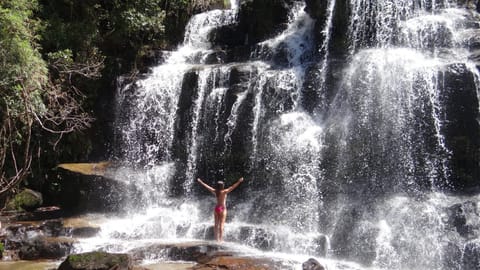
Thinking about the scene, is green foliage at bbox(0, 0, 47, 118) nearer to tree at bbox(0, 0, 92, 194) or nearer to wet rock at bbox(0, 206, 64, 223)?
tree at bbox(0, 0, 92, 194)

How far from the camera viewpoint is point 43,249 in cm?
1108

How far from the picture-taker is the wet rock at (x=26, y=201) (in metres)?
14.2

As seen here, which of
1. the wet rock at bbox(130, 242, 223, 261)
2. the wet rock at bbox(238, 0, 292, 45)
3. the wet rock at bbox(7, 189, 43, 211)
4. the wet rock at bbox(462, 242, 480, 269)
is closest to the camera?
the wet rock at bbox(462, 242, 480, 269)

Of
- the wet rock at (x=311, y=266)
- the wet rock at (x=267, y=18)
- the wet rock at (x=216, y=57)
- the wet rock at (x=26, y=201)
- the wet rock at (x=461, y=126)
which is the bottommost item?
the wet rock at (x=311, y=266)

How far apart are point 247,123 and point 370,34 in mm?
4623

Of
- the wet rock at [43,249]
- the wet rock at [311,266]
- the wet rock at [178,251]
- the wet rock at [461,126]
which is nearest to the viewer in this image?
the wet rock at [311,266]

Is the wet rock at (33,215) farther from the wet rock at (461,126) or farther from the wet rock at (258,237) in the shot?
the wet rock at (461,126)

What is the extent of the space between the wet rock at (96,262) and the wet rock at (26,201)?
6358 mm

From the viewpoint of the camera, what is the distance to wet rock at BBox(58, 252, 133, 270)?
27.8ft

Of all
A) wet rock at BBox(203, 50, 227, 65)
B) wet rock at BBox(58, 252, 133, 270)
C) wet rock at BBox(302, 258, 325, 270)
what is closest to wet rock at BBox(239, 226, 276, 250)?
wet rock at BBox(302, 258, 325, 270)

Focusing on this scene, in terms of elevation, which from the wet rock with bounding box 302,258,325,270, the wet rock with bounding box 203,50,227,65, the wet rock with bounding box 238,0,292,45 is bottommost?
the wet rock with bounding box 302,258,325,270

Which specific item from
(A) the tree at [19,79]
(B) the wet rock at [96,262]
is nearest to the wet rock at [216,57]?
(A) the tree at [19,79]

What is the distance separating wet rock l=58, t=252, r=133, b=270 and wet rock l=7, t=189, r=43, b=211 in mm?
6358

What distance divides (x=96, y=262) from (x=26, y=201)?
693 centimetres
